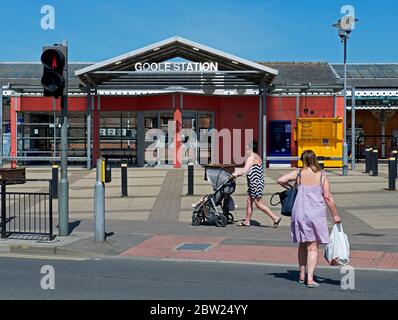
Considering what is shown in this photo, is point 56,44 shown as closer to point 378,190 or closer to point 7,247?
point 7,247

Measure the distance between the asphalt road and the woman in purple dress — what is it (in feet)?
1.90

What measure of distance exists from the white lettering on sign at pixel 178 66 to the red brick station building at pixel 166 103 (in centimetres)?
1

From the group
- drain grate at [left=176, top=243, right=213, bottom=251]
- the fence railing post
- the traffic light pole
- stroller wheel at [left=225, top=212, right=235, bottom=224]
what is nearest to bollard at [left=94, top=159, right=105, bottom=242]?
the traffic light pole

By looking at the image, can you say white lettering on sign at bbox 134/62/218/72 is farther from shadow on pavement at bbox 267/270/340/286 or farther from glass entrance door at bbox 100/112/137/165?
shadow on pavement at bbox 267/270/340/286

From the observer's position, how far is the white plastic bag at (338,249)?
7.43 m

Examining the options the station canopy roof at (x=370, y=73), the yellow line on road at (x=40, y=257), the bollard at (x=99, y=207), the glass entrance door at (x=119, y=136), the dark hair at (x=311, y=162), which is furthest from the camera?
the station canopy roof at (x=370, y=73)

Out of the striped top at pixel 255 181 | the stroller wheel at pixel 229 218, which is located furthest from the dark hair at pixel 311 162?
the stroller wheel at pixel 229 218

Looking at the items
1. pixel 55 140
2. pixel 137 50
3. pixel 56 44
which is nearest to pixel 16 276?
pixel 56 44

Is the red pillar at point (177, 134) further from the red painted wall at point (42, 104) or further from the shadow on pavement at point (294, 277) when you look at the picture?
the shadow on pavement at point (294, 277)

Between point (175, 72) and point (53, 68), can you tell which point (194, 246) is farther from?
point (175, 72)

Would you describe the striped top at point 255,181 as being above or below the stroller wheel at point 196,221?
above

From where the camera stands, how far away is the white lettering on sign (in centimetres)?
2573

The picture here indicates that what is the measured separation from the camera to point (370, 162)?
82.5 feet

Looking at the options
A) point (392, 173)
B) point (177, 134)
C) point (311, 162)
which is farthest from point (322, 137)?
point (311, 162)
